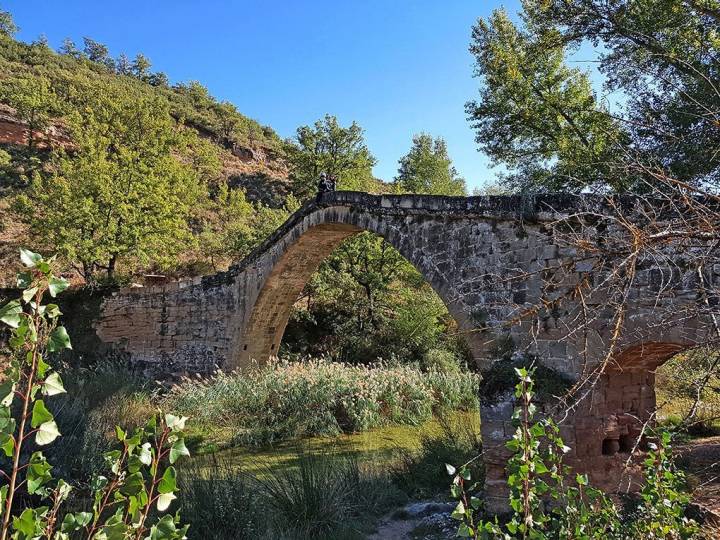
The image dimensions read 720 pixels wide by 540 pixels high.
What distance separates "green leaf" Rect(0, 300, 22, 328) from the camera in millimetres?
1172

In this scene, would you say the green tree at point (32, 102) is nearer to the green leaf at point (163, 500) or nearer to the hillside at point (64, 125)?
the hillside at point (64, 125)

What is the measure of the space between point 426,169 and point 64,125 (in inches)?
900

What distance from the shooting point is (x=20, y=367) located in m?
1.25

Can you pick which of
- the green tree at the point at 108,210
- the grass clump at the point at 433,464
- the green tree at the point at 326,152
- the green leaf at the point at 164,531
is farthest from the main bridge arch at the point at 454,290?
the green tree at the point at 326,152

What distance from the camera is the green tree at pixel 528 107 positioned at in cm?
1085

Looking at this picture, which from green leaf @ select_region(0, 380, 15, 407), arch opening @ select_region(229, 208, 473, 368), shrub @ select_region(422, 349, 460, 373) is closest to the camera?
green leaf @ select_region(0, 380, 15, 407)

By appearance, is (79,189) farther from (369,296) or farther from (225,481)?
(225,481)

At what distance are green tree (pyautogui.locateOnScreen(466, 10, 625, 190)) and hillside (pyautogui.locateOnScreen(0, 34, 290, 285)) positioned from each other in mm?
16094

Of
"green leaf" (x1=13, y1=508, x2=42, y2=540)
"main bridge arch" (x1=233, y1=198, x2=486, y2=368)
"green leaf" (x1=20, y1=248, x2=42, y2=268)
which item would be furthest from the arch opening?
"green leaf" (x1=13, y1=508, x2=42, y2=540)

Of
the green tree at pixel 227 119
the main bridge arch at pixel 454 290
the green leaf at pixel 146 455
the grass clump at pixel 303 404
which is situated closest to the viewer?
the green leaf at pixel 146 455

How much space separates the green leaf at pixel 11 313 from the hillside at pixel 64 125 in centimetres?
1908

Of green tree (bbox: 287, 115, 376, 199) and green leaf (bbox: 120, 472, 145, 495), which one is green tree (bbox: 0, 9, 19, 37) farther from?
green leaf (bbox: 120, 472, 145, 495)

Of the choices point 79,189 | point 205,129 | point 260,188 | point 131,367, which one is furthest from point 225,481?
point 205,129

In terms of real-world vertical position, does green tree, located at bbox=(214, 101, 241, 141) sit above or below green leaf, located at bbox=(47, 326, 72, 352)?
above
